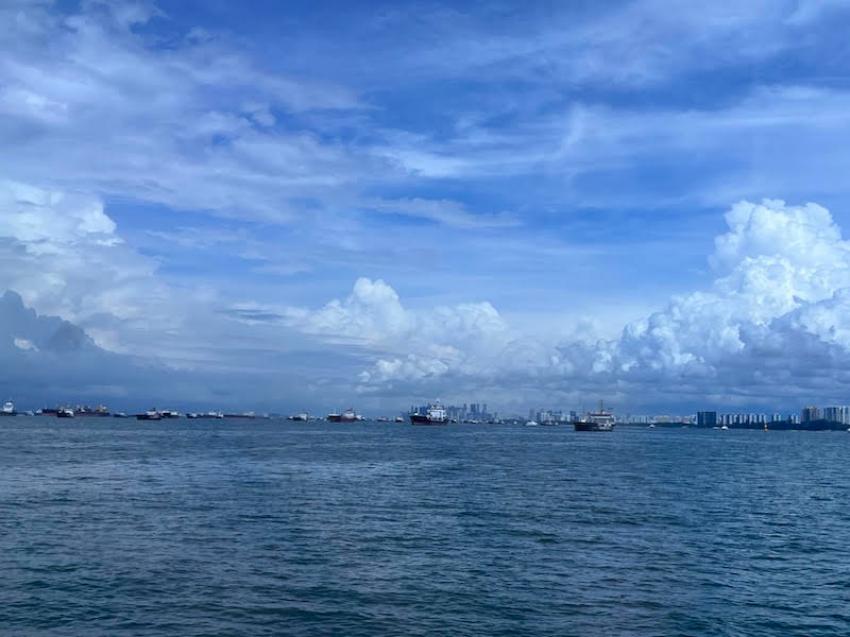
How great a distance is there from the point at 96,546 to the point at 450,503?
110 feet

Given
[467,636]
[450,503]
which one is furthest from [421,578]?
[450,503]

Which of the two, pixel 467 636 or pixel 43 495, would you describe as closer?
pixel 467 636

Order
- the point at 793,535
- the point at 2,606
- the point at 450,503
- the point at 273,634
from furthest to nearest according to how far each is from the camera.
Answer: the point at 450,503 < the point at 793,535 < the point at 2,606 < the point at 273,634

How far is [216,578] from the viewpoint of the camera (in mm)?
42250

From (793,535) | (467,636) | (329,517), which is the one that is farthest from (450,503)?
(467,636)

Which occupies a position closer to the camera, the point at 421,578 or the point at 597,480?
the point at 421,578

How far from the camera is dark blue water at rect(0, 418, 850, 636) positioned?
36.1m

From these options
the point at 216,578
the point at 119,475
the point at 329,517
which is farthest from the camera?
the point at 119,475

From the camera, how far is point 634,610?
1485 inches

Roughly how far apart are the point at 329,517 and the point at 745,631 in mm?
36361

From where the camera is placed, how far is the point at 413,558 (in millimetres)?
48219

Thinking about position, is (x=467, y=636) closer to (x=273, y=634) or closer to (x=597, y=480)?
(x=273, y=634)

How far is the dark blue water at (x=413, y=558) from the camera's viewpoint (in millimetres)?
36125

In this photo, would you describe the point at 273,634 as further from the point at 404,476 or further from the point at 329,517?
the point at 404,476
